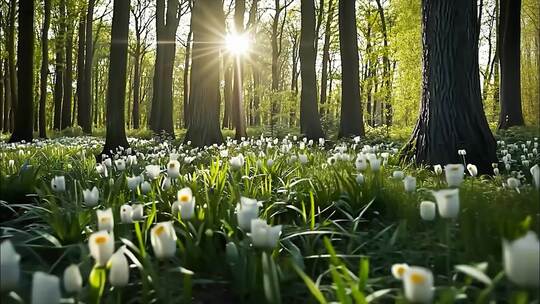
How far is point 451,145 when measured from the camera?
5.27m

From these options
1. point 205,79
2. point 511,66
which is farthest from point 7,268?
point 511,66

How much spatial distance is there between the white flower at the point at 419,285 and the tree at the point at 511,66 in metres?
13.5

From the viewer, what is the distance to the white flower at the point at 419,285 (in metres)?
1.11

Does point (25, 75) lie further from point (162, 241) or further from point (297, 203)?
point (162, 241)

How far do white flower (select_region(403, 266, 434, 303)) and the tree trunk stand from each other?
11.8 m

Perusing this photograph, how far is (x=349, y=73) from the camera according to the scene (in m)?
13.0

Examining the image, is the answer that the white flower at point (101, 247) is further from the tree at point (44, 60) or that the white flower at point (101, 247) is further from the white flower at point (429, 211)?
the tree at point (44, 60)

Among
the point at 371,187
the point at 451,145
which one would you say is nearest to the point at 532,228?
the point at 371,187

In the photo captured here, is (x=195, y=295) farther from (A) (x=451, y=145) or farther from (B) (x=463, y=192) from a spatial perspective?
(A) (x=451, y=145)

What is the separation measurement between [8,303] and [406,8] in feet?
67.6

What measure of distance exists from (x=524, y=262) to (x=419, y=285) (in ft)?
0.80

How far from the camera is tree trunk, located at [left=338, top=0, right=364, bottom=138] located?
1284cm

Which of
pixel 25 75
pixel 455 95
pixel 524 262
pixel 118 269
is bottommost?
pixel 118 269

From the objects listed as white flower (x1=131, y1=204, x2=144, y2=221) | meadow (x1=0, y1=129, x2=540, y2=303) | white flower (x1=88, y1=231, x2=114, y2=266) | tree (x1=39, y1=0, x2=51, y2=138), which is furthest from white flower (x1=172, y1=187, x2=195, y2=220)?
tree (x1=39, y1=0, x2=51, y2=138)
